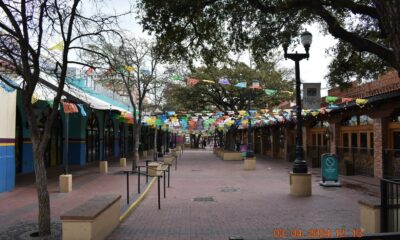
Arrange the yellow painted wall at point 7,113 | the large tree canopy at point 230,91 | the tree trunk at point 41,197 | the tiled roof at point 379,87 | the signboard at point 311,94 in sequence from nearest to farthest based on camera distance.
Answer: the tree trunk at point 41,197
the signboard at point 311,94
the yellow painted wall at point 7,113
the tiled roof at point 379,87
the large tree canopy at point 230,91

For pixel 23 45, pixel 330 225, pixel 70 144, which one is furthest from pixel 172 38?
pixel 70 144

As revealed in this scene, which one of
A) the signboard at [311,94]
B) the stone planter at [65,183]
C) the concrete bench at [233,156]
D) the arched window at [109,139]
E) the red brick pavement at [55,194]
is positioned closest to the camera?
the red brick pavement at [55,194]

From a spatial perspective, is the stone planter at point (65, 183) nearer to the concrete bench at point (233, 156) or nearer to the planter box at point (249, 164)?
the planter box at point (249, 164)

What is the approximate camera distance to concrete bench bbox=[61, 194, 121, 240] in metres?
6.96

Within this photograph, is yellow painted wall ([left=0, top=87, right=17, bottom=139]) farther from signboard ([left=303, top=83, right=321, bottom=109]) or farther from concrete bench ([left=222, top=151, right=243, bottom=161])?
concrete bench ([left=222, top=151, right=243, bottom=161])

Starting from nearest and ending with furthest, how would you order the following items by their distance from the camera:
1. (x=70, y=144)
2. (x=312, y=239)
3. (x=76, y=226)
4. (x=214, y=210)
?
1. (x=312, y=239)
2. (x=76, y=226)
3. (x=214, y=210)
4. (x=70, y=144)

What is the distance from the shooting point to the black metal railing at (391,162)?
56.3ft

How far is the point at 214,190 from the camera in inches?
616

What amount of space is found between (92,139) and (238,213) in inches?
913

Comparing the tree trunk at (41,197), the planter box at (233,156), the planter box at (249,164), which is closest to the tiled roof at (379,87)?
the planter box at (249,164)

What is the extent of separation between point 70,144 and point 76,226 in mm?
22613

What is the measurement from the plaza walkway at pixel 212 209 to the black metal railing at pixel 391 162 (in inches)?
32.4

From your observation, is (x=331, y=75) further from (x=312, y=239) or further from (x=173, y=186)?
(x=312, y=239)

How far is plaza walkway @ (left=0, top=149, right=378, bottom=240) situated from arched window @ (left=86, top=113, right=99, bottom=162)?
1264 centimetres
